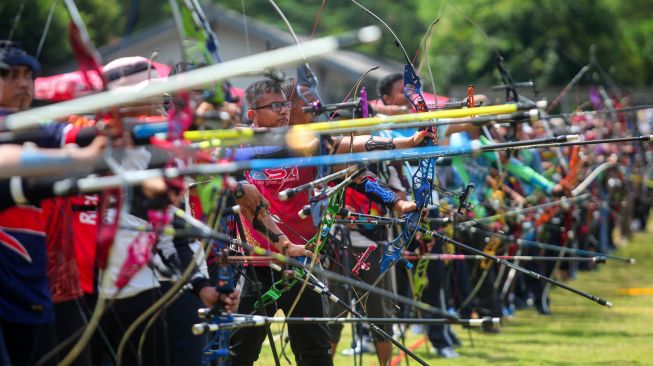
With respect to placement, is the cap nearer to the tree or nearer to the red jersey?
the red jersey

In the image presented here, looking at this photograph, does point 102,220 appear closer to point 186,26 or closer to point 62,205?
point 62,205

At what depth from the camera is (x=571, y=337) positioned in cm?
1166

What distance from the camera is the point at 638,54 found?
47969 mm

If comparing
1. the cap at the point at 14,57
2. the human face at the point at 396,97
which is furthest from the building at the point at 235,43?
the cap at the point at 14,57

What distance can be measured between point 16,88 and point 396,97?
4.40 metres

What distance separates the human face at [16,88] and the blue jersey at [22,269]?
428 mm

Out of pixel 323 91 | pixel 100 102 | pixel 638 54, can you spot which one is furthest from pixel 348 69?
pixel 100 102

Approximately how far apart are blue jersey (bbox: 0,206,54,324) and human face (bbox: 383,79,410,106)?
4.36 m

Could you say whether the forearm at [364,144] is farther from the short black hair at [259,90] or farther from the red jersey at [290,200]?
the short black hair at [259,90]

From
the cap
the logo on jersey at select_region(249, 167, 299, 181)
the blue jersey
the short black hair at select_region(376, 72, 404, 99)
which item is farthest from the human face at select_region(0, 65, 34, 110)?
the short black hair at select_region(376, 72, 404, 99)

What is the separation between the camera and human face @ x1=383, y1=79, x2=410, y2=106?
9117 millimetres

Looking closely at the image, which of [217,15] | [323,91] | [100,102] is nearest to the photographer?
[100,102]

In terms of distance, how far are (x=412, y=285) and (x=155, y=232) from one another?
4592mm

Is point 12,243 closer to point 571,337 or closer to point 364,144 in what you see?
point 364,144
